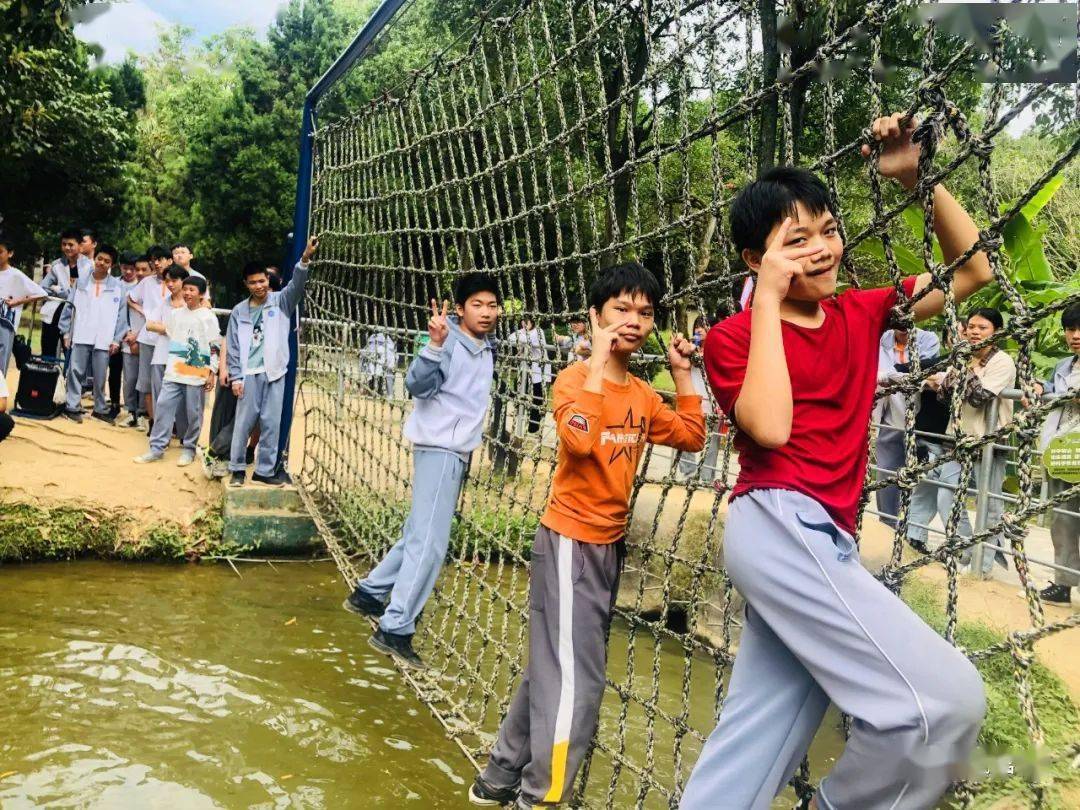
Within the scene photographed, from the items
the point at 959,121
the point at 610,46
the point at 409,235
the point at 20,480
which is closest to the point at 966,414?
the point at 610,46

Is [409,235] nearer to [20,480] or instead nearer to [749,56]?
[749,56]

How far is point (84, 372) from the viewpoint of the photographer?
6.12 meters

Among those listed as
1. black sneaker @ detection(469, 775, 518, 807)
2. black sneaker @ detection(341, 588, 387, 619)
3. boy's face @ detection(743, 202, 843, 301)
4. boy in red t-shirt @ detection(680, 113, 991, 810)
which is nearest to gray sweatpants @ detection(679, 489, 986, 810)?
boy in red t-shirt @ detection(680, 113, 991, 810)

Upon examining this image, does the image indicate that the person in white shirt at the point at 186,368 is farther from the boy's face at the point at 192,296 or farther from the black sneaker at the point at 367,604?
the black sneaker at the point at 367,604

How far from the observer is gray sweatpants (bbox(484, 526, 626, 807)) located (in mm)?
1926

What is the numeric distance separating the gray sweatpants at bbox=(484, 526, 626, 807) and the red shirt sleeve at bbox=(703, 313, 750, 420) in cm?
74

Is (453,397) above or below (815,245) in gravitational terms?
below

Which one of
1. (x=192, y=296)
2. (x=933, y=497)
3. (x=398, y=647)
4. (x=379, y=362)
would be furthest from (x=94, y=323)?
(x=933, y=497)

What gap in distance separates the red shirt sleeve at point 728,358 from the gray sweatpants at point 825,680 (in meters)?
0.14

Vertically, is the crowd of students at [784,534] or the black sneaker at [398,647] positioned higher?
the crowd of students at [784,534]

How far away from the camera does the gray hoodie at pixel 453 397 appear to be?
2840mm

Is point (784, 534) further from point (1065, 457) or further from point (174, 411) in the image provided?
point (174, 411)

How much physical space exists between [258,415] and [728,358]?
4.00 meters

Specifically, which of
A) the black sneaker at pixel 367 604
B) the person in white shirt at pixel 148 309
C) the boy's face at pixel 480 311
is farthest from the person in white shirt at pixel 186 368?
the boy's face at pixel 480 311
